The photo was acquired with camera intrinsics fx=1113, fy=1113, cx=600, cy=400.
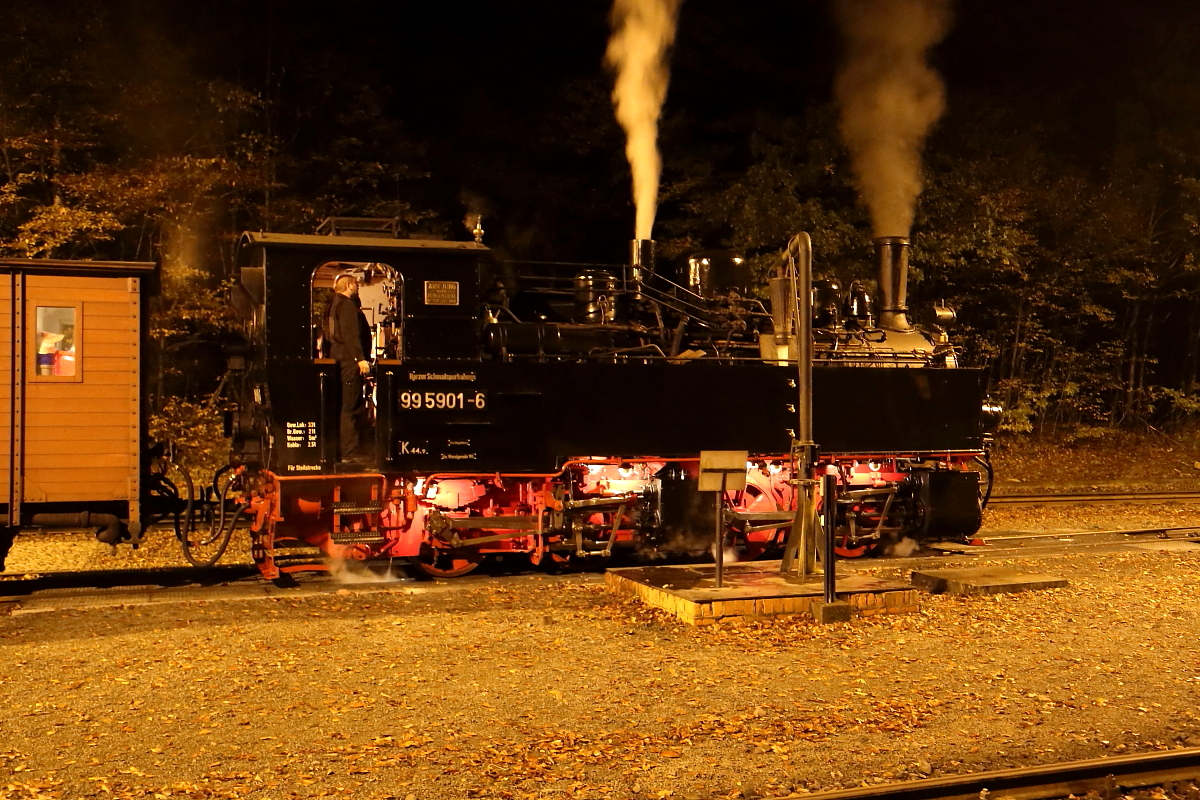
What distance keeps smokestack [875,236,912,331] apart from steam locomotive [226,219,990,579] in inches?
16.9

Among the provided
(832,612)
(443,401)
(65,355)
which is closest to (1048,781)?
(832,612)

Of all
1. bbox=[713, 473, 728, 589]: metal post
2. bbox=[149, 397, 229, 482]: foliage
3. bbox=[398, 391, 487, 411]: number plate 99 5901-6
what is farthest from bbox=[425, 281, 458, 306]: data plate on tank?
bbox=[149, 397, 229, 482]: foliage

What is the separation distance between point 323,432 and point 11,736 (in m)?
3.94

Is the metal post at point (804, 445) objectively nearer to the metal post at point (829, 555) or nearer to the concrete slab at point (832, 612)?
the metal post at point (829, 555)

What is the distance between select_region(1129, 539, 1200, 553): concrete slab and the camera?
37.8 feet

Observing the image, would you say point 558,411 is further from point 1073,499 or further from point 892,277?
point 1073,499

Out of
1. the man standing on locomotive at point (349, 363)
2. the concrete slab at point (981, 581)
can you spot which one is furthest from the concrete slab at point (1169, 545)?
the man standing on locomotive at point (349, 363)

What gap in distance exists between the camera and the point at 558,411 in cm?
942

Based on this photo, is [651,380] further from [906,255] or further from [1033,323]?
[1033,323]

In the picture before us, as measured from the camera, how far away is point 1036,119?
22.3 meters

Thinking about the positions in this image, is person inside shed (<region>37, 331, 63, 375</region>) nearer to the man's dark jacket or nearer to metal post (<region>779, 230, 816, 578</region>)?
the man's dark jacket

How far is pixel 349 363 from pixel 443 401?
0.81 meters

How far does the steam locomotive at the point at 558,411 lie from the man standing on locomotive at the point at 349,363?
11cm

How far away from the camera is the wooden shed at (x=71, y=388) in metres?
8.45
